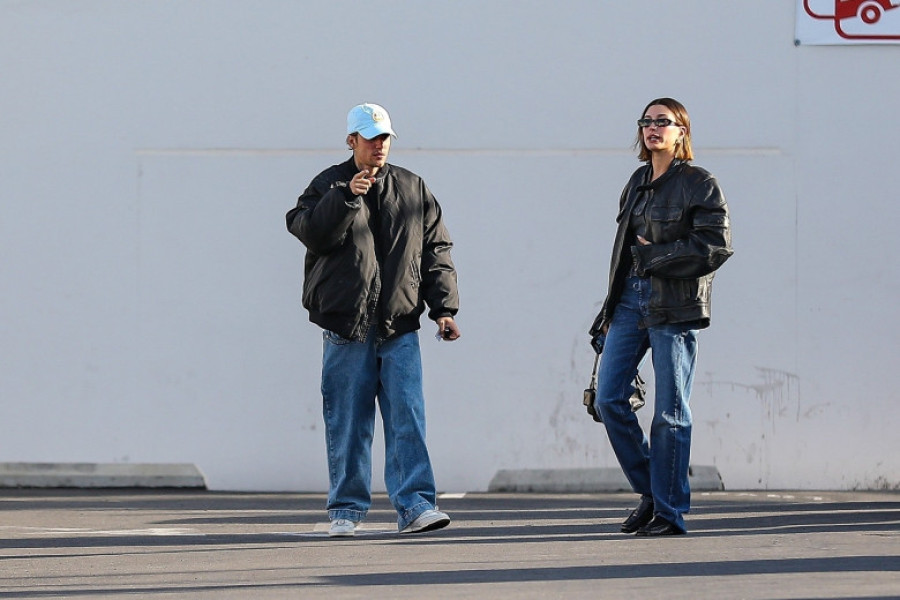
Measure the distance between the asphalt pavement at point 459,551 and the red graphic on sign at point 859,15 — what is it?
2466 millimetres

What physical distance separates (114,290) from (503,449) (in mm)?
2337

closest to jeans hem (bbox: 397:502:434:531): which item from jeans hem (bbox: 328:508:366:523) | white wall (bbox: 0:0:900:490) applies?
jeans hem (bbox: 328:508:366:523)

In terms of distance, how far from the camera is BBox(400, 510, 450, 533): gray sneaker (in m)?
7.02

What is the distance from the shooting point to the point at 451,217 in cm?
947

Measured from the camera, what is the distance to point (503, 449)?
950 centimetres

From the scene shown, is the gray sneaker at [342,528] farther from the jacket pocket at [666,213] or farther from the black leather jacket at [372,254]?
the jacket pocket at [666,213]

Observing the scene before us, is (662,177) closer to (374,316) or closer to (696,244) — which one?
(696,244)

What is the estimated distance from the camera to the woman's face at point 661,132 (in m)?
→ 7.01

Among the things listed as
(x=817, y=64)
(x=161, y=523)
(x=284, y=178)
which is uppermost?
(x=817, y=64)

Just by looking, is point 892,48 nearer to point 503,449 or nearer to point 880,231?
point 880,231

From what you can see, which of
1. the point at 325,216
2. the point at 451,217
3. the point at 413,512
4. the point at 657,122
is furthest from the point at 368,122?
the point at 451,217

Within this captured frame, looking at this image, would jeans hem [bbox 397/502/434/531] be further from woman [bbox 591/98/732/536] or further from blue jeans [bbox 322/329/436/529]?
woman [bbox 591/98/732/536]

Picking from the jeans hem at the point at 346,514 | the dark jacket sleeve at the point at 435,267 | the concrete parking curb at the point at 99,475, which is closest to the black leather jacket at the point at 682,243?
the dark jacket sleeve at the point at 435,267

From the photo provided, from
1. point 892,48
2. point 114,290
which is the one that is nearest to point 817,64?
point 892,48
